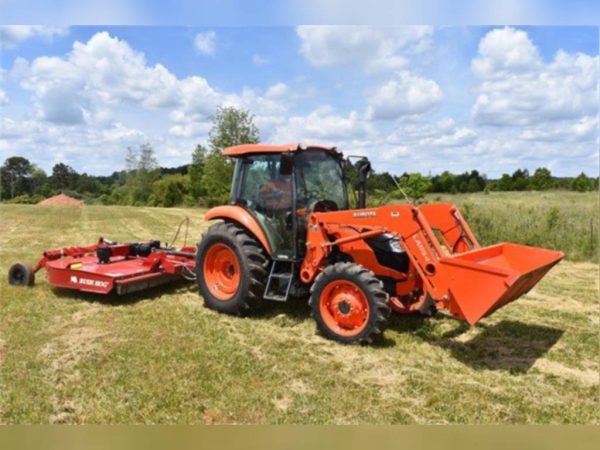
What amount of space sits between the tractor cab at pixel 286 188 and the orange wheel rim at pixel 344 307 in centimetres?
87

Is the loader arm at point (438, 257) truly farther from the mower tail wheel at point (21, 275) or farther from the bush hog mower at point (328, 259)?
the mower tail wheel at point (21, 275)

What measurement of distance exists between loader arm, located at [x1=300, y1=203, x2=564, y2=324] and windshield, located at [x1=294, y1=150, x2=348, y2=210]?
45cm

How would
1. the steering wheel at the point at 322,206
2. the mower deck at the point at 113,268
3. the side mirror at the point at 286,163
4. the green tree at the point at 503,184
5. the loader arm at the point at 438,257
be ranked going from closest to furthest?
the loader arm at the point at 438,257, the side mirror at the point at 286,163, the steering wheel at the point at 322,206, the mower deck at the point at 113,268, the green tree at the point at 503,184

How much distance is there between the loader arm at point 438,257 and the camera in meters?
5.22

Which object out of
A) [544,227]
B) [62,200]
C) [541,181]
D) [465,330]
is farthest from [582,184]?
[62,200]

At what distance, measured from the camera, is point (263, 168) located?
709 centimetres

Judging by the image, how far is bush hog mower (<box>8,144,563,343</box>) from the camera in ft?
18.3

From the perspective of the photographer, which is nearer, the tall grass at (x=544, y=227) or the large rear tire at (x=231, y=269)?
the large rear tire at (x=231, y=269)

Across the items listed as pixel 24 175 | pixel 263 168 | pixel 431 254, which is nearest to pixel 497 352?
pixel 431 254

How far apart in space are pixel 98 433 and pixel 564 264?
11.6m

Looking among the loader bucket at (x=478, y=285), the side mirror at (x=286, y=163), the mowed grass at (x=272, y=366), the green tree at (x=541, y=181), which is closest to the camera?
the mowed grass at (x=272, y=366)

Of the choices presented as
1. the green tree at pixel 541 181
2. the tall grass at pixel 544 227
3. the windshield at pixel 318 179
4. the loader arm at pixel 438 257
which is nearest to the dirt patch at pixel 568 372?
the loader arm at pixel 438 257

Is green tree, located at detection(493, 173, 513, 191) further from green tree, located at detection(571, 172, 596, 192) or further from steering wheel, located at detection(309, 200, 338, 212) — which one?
steering wheel, located at detection(309, 200, 338, 212)

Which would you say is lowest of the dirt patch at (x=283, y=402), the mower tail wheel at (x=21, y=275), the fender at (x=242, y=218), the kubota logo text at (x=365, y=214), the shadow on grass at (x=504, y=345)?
the dirt patch at (x=283, y=402)
